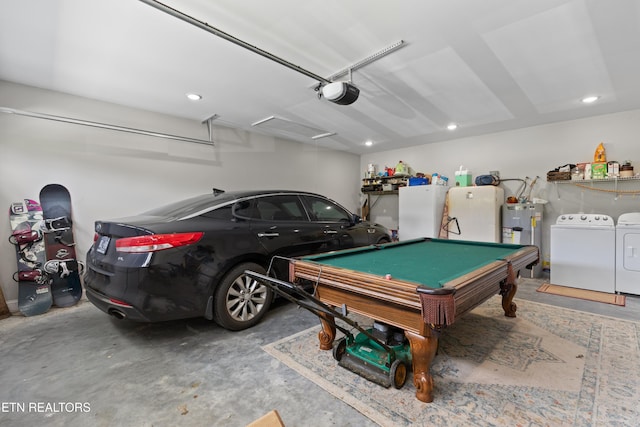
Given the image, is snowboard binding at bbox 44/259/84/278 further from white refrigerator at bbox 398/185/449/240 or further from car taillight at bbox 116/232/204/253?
white refrigerator at bbox 398/185/449/240

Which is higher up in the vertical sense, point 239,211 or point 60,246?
point 239,211

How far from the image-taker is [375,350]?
1738mm

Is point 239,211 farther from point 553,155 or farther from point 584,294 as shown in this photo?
point 553,155

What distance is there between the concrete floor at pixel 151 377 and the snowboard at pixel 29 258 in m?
0.23

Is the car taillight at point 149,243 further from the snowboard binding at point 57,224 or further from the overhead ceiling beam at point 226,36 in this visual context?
the snowboard binding at point 57,224

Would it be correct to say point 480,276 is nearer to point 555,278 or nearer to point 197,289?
point 197,289

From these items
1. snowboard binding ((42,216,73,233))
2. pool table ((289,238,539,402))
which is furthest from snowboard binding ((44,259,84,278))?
pool table ((289,238,539,402))

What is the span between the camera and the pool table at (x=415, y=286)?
4.27ft

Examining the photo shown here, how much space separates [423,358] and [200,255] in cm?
175

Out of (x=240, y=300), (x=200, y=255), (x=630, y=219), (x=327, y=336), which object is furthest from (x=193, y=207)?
(x=630, y=219)

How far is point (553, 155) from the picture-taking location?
14.5 feet

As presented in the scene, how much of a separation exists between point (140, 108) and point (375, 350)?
414cm

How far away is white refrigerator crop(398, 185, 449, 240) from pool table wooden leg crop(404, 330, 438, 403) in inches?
158

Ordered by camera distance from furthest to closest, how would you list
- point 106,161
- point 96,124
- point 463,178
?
1. point 463,178
2. point 106,161
3. point 96,124
